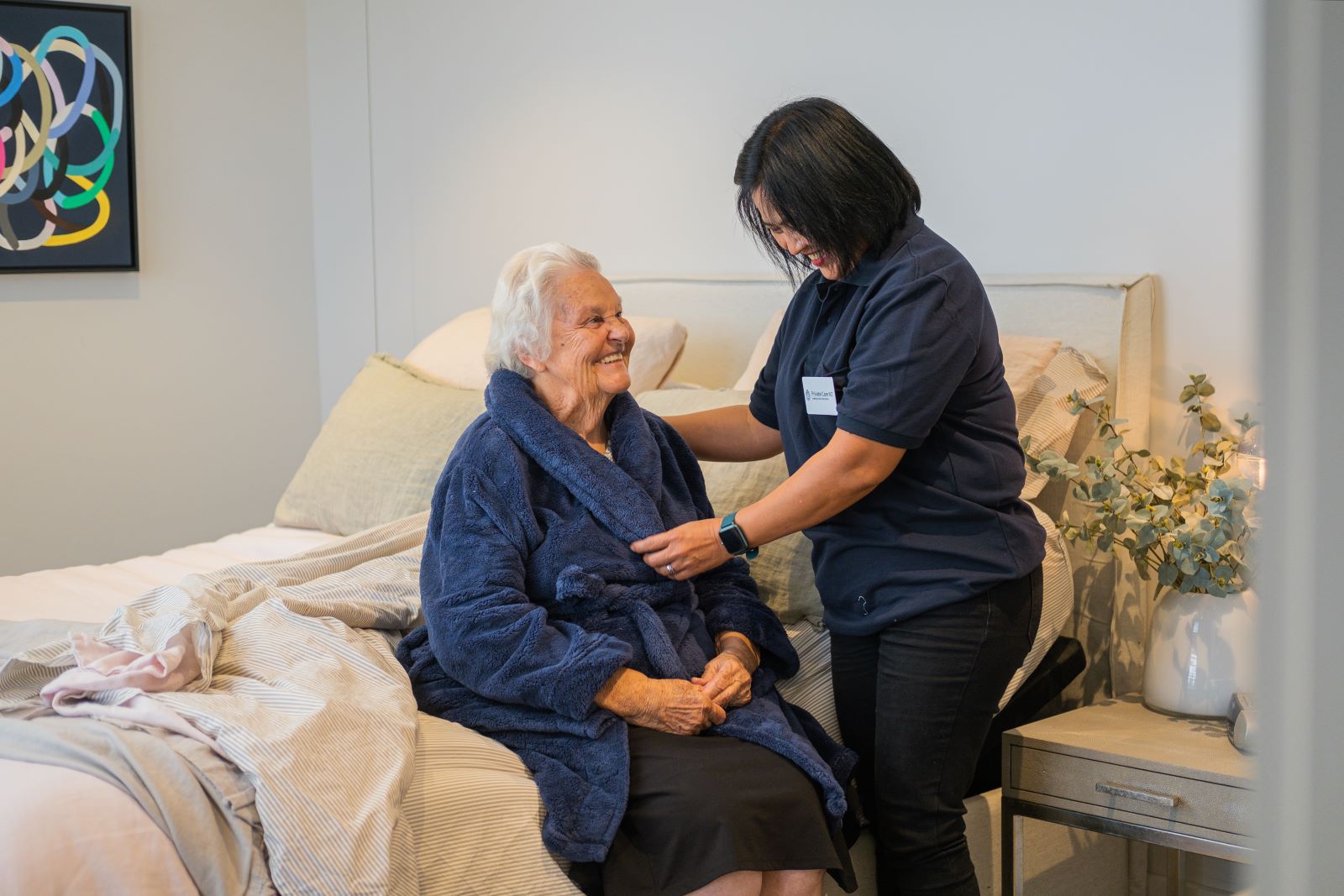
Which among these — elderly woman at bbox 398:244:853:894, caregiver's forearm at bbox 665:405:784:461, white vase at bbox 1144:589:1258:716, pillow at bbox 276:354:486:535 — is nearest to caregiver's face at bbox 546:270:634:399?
elderly woman at bbox 398:244:853:894

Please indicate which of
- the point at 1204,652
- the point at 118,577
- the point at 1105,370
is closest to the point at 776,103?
the point at 1105,370

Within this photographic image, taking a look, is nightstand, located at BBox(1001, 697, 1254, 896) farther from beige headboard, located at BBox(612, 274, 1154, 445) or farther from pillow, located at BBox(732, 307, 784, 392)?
pillow, located at BBox(732, 307, 784, 392)

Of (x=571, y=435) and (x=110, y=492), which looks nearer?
(x=571, y=435)

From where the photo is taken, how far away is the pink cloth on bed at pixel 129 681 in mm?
1483

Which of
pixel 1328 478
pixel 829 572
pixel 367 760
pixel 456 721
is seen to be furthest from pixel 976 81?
pixel 1328 478

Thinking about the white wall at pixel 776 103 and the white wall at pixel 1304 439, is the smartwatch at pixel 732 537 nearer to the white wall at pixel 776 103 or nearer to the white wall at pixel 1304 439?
the white wall at pixel 776 103

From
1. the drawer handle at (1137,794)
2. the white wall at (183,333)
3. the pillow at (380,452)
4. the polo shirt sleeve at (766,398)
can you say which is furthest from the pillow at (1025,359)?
the white wall at (183,333)

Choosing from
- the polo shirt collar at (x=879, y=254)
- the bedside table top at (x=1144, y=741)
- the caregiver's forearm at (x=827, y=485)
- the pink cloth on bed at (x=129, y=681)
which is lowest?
the bedside table top at (x=1144, y=741)

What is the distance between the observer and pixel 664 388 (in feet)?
8.82

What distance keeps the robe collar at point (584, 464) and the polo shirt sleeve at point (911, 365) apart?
0.34 metres

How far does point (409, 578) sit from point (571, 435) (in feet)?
1.37

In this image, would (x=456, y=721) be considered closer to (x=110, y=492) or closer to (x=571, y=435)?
(x=571, y=435)

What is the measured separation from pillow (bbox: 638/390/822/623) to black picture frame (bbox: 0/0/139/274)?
2286 millimetres

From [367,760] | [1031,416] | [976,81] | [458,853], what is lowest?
[458,853]
